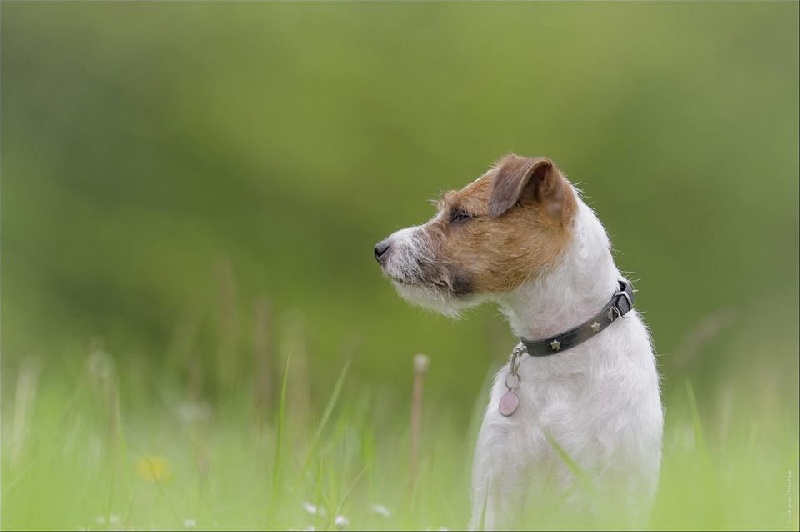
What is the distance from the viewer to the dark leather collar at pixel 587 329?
167 inches

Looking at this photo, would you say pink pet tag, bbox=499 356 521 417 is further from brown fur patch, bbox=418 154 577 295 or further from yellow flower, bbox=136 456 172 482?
yellow flower, bbox=136 456 172 482

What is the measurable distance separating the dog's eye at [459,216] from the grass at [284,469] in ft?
2.67

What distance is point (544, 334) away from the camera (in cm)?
432

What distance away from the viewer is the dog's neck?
429 centimetres

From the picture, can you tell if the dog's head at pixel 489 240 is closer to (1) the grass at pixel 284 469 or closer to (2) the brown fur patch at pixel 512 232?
(2) the brown fur patch at pixel 512 232

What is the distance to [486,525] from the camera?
4.30 meters

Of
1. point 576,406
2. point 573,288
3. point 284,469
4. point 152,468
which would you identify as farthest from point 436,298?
point 152,468

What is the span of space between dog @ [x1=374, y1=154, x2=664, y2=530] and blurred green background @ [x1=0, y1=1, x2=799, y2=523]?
10.4 metres

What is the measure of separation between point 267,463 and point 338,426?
353mm

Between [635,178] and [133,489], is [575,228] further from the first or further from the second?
[635,178]

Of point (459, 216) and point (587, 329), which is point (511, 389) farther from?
point (459, 216)

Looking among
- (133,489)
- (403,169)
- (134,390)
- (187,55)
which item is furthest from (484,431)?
(187,55)

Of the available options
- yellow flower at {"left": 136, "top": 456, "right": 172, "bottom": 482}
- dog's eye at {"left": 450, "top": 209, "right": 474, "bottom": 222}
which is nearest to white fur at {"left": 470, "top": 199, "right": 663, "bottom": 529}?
dog's eye at {"left": 450, "top": 209, "right": 474, "bottom": 222}

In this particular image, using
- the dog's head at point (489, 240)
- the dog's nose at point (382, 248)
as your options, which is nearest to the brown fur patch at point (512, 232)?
the dog's head at point (489, 240)
